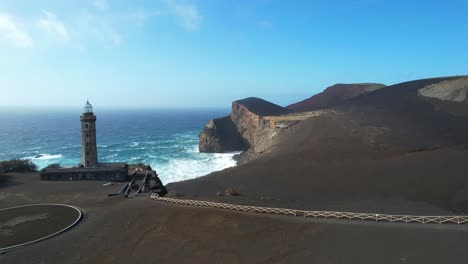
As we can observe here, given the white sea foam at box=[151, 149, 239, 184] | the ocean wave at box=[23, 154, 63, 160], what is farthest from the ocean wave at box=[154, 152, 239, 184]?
the ocean wave at box=[23, 154, 63, 160]

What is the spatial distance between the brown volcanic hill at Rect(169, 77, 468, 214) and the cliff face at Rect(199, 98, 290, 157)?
11897 mm

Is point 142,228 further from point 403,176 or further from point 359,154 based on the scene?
point 359,154

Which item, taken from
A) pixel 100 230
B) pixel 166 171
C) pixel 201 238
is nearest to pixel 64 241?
pixel 100 230

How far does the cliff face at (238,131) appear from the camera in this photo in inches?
2867

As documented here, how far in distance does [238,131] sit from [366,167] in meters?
53.5

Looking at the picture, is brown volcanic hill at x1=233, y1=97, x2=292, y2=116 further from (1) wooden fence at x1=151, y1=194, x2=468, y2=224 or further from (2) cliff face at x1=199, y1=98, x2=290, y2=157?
(1) wooden fence at x1=151, y1=194, x2=468, y2=224

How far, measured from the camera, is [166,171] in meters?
56.5

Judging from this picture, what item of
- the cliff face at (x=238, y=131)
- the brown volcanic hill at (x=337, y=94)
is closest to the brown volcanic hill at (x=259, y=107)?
the cliff face at (x=238, y=131)

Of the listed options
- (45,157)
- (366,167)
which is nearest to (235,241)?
(366,167)

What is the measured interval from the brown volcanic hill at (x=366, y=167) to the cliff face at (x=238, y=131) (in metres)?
11.9

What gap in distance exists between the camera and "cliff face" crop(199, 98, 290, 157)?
239ft

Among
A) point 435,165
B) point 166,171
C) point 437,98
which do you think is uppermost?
point 437,98

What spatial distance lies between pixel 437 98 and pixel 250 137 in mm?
39429

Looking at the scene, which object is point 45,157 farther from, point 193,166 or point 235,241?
point 235,241
